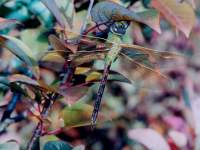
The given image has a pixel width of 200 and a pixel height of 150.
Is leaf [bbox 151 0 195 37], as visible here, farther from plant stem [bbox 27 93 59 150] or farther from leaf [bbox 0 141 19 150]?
leaf [bbox 0 141 19 150]

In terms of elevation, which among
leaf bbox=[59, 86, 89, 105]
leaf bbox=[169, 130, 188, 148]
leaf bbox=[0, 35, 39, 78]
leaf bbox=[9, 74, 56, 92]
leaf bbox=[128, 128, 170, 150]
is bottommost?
leaf bbox=[169, 130, 188, 148]

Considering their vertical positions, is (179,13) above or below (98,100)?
above

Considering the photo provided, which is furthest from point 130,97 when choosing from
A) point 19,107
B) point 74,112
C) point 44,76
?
point 74,112

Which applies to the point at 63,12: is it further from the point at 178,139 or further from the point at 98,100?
the point at 178,139

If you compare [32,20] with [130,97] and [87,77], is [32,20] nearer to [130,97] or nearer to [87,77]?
[87,77]

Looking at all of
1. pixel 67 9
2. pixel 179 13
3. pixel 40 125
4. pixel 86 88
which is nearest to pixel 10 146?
pixel 40 125

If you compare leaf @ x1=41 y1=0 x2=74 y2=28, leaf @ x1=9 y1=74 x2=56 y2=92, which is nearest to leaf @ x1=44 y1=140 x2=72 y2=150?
leaf @ x1=9 y1=74 x2=56 y2=92
